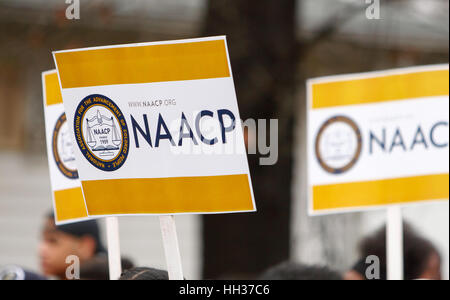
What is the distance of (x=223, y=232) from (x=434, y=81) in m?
2.08

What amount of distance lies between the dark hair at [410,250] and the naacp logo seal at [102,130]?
159 centimetres

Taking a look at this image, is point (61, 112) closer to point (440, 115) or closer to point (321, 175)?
point (321, 175)

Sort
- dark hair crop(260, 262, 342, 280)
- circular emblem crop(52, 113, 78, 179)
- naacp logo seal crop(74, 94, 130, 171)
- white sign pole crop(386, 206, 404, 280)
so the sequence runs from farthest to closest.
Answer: dark hair crop(260, 262, 342, 280) < white sign pole crop(386, 206, 404, 280) < circular emblem crop(52, 113, 78, 179) < naacp logo seal crop(74, 94, 130, 171)

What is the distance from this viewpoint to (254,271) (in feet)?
15.8

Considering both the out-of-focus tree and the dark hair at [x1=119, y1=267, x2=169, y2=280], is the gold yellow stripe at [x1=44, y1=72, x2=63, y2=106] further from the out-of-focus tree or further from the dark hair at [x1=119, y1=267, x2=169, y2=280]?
the out-of-focus tree

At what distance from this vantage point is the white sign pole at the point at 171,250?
205 centimetres

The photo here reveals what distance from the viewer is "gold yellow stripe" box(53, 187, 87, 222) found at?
100 inches

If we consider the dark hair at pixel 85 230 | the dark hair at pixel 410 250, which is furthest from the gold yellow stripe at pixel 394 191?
the dark hair at pixel 85 230

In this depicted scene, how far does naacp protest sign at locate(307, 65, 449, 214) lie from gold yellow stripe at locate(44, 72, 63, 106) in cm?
111

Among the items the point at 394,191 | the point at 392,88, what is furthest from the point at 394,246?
the point at 392,88

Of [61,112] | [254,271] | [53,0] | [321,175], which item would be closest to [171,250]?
[61,112]

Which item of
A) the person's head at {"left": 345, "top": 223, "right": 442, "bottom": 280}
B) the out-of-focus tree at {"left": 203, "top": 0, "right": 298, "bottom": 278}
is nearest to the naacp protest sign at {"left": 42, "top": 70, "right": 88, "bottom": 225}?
the person's head at {"left": 345, "top": 223, "right": 442, "bottom": 280}

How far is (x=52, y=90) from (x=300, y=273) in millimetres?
1104
